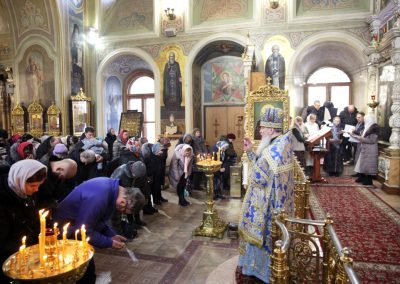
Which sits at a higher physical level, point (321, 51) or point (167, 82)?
point (321, 51)

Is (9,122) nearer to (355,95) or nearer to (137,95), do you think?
(137,95)

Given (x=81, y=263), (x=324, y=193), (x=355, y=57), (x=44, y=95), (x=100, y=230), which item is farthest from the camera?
(x=44, y=95)

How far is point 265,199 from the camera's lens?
112 inches

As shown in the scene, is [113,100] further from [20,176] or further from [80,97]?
[20,176]

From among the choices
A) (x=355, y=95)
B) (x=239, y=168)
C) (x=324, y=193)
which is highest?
(x=355, y=95)

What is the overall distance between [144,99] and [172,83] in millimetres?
3080

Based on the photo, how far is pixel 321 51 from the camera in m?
10.2

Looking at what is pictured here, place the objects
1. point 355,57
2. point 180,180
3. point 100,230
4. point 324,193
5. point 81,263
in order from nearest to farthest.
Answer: point 81,263, point 100,230, point 180,180, point 324,193, point 355,57

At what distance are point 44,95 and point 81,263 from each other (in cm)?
1026

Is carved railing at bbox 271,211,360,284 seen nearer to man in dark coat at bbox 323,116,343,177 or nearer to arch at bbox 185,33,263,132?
man in dark coat at bbox 323,116,343,177

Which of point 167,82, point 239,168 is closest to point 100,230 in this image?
point 239,168

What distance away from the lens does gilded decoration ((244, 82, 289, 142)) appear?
7328 mm

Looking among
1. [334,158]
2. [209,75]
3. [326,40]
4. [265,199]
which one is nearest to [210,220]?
[265,199]

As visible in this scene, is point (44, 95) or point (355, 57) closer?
point (355, 57)
